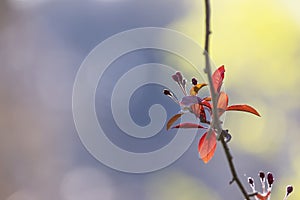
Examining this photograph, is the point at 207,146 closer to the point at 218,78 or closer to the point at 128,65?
the point at 218,78

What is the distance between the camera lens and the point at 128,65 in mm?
1491

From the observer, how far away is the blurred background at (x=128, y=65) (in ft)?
5.55

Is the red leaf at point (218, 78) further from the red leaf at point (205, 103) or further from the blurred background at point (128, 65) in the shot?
the blurred background at point (128, 65)

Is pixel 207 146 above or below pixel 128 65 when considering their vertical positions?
below

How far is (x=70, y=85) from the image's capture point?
6.40 feet

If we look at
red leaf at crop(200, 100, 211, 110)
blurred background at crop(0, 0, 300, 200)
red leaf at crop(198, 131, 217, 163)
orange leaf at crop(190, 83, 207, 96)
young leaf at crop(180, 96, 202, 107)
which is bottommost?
red leaf at crop(198, 131, 217, 163)

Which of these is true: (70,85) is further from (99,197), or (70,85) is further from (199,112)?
(199,112)

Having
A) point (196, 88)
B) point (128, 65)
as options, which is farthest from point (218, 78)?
point (128, 65)

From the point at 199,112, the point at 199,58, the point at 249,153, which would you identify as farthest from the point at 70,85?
the point at 199,112

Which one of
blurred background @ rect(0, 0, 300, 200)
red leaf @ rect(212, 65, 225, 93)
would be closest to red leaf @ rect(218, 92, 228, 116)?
red leaf @ rect(212, 65, 225, 93)

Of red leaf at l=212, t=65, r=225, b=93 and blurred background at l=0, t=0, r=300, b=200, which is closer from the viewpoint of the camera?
red leaf at l=212, t=65, r=225, b=93

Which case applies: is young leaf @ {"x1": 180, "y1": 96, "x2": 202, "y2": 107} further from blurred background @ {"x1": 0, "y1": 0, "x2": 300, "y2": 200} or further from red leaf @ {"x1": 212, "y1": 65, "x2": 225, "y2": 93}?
blurred background @ {"x1": 0, "y1": 0, "x2": 300, "y2": 200}

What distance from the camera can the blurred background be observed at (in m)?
1.69

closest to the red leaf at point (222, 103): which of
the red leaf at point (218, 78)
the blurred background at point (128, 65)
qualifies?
the red leaf at point (218, 78)
